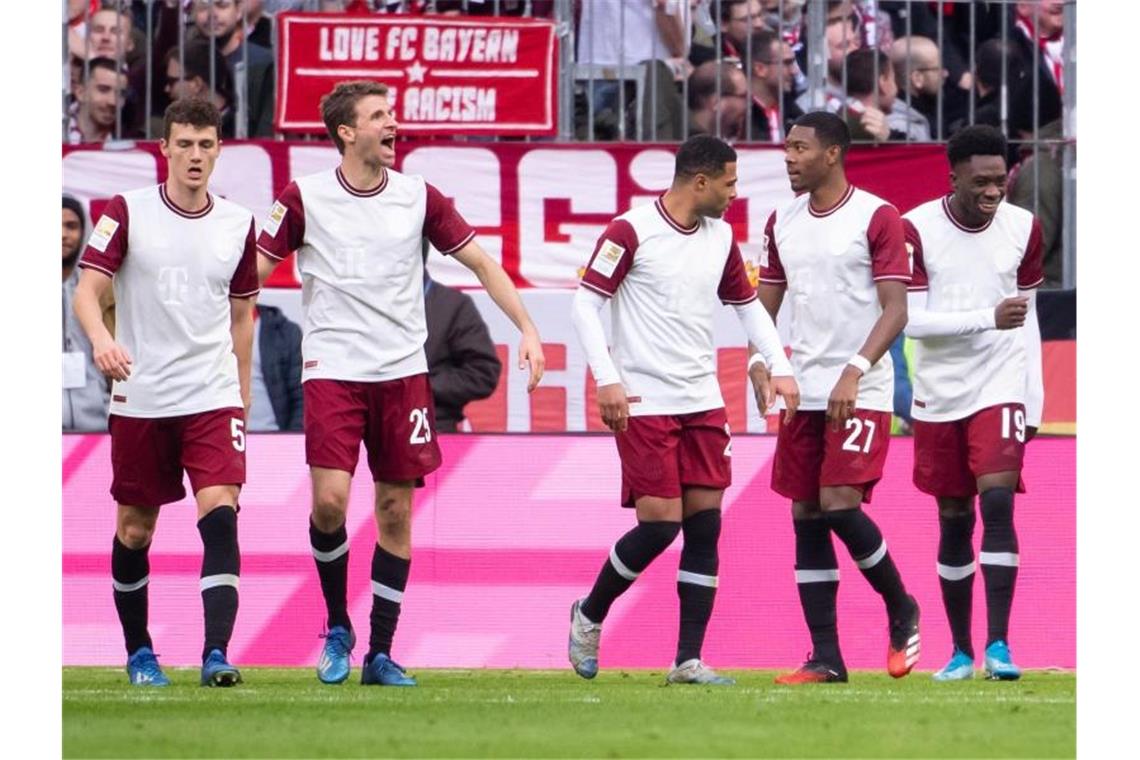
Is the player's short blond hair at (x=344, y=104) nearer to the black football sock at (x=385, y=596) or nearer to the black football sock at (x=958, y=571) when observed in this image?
the black football sock at (x=385, y=596)

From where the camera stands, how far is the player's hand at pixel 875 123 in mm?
14703

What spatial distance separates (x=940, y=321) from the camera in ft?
32.7

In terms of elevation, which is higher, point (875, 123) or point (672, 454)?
point (875, 123)

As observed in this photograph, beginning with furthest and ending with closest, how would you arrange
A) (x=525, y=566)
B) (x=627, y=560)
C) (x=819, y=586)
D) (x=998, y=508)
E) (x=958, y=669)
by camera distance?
(x=525, y=566), (x=958, y=669), (x=998, y=508), (x=819, y=586), (x=627, y=560)

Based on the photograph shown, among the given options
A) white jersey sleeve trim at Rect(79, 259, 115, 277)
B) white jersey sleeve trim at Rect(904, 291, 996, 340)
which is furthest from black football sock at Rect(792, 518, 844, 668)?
white jersey sleeve trim at Rect(79, 259, 115, 277)

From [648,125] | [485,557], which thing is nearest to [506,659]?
[485,557]

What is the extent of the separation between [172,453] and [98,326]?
2.37 ft

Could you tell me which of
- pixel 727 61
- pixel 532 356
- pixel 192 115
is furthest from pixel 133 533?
pixel 727 61

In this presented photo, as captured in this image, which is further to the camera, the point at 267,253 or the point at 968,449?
the point at 968,449

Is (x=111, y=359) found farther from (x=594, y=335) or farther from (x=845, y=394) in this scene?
(x=845, y=394)

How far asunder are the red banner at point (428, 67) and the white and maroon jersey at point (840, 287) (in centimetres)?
501

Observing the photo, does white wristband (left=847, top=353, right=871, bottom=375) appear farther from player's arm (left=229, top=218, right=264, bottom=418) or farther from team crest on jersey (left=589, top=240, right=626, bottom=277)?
player's arm (left=229, top=218, right=264, bottom=418)

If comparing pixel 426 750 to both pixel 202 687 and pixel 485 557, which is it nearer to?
pixel 202 687

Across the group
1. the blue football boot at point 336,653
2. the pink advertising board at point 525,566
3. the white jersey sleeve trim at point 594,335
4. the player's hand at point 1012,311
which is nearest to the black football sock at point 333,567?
the blue football boot at point 336,653
